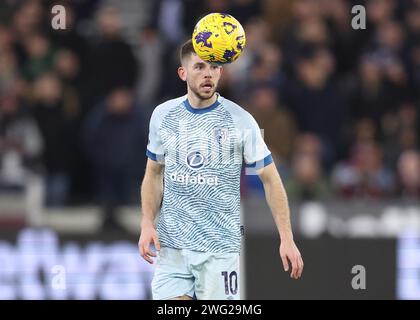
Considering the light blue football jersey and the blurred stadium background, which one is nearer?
the light blue football jersey

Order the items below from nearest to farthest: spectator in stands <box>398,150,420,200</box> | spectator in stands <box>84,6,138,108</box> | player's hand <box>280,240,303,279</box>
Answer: player's hand <box>280,240,303,279</box> < spectator in stands <box>84,6,138,108</box> < spectator in stands <box>398,150,420,200</box>

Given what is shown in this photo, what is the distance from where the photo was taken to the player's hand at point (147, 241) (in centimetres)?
832

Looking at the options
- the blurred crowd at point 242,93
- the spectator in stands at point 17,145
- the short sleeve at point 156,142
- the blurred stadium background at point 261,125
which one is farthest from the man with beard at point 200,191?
the spectator in stands at point 17,145

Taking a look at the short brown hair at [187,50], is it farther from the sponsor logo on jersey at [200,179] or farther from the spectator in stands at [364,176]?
the spectator in stands at [364,176]

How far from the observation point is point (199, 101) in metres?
8.38

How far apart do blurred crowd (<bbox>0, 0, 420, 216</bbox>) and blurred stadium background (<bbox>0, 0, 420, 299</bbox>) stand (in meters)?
0.02

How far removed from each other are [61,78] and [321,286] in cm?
413

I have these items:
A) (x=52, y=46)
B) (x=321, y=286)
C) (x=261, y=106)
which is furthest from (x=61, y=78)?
(x=321, y=286)

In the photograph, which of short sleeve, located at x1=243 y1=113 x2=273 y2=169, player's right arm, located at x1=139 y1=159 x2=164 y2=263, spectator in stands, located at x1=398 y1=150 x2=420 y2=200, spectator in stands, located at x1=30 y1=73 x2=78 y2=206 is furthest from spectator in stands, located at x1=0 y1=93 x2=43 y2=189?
short sleeve, located at x1=243 y1=113 x2=273 y2=169

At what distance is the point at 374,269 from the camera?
13.5 metres

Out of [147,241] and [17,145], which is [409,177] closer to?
[17,145]

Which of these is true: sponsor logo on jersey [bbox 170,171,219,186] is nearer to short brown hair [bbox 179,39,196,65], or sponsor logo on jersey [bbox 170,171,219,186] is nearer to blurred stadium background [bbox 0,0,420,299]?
short brown hair [bbox 179,39,196,65]

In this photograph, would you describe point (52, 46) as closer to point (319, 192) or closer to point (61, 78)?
point (61, 78)

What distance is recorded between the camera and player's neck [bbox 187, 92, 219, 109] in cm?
838
